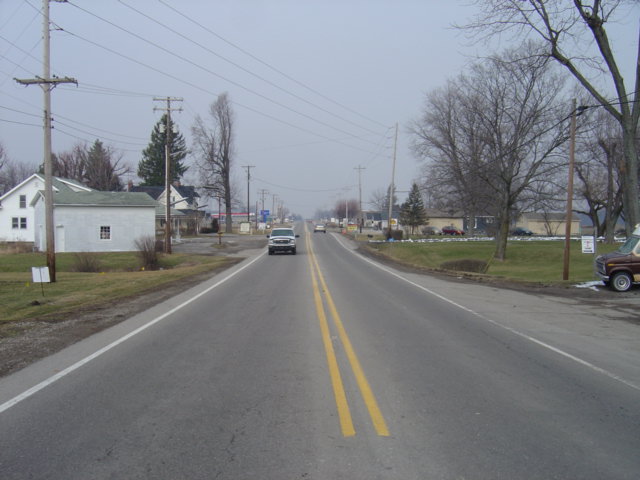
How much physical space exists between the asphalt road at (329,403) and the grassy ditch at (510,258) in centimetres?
1679

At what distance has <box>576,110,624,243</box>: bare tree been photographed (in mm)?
41209

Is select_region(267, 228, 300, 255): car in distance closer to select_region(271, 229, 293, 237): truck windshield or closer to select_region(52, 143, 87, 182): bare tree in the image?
select_region(271, 229, 293, 237): truck windshield

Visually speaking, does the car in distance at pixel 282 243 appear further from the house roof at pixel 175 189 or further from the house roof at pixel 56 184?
the house roof at pixel 175 189

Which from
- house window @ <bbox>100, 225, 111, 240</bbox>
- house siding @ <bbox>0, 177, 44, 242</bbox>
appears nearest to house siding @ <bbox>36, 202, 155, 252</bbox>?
house window @ <bbox>100, 225, 111, 240</bbox>

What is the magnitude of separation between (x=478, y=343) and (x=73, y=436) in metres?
6.53

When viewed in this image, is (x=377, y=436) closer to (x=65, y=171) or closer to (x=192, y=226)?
(x=192, y=226)

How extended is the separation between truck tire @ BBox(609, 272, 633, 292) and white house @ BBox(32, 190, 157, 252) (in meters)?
33.0

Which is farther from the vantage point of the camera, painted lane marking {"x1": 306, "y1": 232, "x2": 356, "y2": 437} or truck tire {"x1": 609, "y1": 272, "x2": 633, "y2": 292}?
truck tire {"x1": 609, "y1": 272, "x2": 633, "y2": 292}

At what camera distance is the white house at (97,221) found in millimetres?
40469

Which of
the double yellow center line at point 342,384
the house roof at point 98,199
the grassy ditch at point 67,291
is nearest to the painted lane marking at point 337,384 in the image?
the double yellow center line at point 342,384

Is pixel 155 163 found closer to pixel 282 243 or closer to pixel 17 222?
pixel 17 222

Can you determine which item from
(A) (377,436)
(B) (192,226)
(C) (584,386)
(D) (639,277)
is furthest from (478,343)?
(B) (192,226)

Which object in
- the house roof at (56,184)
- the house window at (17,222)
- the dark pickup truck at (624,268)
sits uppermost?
the house roof at (56,184)

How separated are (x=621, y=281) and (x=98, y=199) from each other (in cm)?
3758
